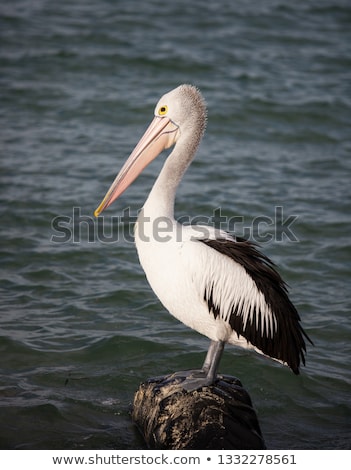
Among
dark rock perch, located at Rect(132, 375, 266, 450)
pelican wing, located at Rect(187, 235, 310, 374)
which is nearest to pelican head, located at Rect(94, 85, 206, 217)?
pelican wing, located at Rect(187, 235, 310, 374)

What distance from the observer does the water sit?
502 cm

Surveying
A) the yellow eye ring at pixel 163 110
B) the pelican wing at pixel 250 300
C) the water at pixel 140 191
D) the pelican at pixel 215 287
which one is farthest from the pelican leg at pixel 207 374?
the yellow eye ring at pixel 163 110

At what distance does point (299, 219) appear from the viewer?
7.84m

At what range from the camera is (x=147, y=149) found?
15.9 feet

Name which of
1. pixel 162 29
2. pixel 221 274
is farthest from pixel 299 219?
pixel 162 29

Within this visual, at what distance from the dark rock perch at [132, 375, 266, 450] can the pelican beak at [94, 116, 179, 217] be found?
4.16ft

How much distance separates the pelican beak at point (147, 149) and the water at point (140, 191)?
1.31 meters

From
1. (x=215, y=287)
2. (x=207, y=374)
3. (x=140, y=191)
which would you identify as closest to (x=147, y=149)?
(x=215, y=287)

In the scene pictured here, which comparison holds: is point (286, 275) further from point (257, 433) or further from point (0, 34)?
point (0, 34)

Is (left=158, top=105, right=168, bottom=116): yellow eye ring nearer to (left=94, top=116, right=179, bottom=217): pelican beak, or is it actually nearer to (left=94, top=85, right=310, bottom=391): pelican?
(left=94, top=116, right=179, bottom=217): pelican beak

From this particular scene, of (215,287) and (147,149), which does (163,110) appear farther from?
(215,287)

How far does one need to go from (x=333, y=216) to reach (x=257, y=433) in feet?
13.6

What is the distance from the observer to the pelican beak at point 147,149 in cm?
478

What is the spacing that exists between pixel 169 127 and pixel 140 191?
142 inches
